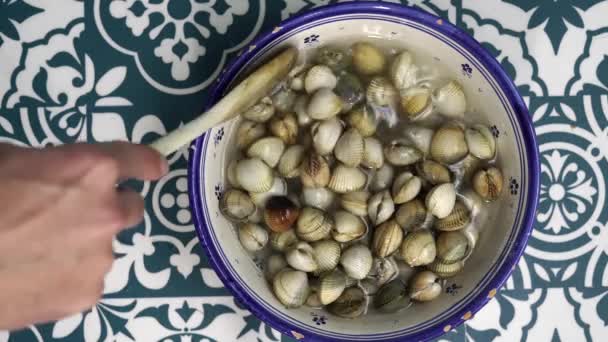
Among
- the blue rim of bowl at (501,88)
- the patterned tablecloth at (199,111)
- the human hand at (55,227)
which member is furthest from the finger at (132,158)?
the patterned tablecloth at (199,111)

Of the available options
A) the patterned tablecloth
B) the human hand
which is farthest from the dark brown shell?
the human hand

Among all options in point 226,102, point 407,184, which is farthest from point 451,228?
point 226,102

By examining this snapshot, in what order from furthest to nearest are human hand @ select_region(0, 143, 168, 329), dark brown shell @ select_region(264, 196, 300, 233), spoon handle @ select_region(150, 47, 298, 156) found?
dark brown shell @ select_region(264, 196, 300, 233) → spoon handle @ select_region(150, 47, 298, 156) → human hand @ select_region(0, 143, 168, 329)

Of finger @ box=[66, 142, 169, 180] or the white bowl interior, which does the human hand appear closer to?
finger @ box=[66, 142, 169, 180]

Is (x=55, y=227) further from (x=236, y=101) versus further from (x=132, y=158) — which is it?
(x=236, y=101)

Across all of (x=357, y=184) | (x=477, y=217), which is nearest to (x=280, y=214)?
(x=357, y=184)

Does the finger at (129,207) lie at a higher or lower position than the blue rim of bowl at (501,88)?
lower

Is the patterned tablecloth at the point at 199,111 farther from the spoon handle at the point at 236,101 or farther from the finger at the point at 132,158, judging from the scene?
the finger at the point at 132,158
